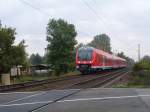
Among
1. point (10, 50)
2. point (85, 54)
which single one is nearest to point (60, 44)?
point (10, 50)

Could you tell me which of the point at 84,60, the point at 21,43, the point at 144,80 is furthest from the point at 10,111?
the point at 21,43

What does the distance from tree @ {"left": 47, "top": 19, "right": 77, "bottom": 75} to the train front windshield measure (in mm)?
50148

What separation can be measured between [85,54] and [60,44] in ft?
193

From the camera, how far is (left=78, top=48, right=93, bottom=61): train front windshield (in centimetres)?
5609

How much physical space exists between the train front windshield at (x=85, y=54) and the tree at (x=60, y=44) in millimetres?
50148

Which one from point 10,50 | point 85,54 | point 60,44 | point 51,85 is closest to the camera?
point 51,85

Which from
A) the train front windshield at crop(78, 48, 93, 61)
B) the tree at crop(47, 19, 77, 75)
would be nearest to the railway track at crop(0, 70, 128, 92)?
the train front windshield at crop(78, 48, 93, 61)

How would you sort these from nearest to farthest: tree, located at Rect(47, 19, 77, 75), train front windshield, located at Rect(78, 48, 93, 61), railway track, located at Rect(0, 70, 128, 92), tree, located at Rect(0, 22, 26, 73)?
railway track, located at Rect(0, 70, 128, 92), train front windshield, located at Rect(78, 48, 93, 61), tree, located at Rect(0, 22, 26, 73), tree, located at Rect(47, 19, 77, 75)

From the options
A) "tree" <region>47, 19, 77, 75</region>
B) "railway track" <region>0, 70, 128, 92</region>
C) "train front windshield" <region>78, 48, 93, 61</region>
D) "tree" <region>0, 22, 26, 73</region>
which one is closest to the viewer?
"railway track" <region>0, 70, 128, 92</region>

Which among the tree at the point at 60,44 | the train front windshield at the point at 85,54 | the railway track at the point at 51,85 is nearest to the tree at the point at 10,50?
the train front windshield at the point at 85,54

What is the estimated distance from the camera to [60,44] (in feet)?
378

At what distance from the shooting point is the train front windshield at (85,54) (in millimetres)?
56094

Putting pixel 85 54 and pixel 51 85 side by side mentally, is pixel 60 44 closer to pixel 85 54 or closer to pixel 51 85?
pixel 85 54

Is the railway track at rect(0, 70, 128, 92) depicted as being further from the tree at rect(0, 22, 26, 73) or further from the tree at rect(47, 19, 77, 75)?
the tree at rect(47, 19, 77, 75)
